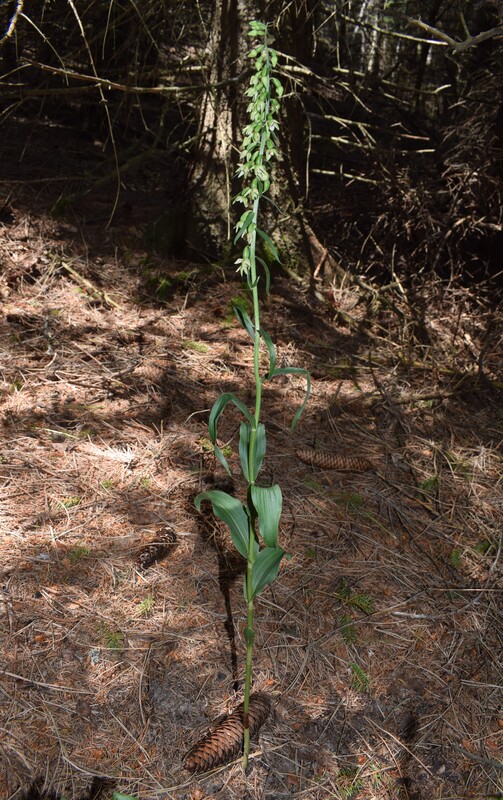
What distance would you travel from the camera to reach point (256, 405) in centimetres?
169

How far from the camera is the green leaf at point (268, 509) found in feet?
5.46

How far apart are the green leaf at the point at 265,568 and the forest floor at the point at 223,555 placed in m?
0.52

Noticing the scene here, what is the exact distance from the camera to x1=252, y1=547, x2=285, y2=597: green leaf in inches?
70.7

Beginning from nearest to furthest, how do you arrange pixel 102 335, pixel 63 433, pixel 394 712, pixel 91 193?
pixel 394 712 < pixel 63 433 < pixel 102 335 < pixel 91 193

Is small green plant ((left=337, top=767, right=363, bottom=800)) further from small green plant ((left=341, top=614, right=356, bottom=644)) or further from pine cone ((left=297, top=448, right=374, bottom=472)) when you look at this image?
pine cone ((left=297, top=448, right=374, bottom=472))

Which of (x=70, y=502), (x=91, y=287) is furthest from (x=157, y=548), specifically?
(x=91, y=287)

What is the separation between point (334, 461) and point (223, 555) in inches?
30.1

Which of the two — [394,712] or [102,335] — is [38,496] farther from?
[394,712]

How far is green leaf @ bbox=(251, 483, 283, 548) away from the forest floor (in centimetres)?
75

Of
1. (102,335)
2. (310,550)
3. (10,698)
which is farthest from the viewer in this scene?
(102,335)

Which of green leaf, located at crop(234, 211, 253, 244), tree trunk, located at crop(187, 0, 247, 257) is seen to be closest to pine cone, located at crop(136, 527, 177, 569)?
green leaf, located at crop(234, 211, 253, 244)

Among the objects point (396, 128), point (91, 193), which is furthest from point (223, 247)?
point (396, 128)

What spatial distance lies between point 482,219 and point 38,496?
3411mm

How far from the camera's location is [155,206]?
4.98 m
